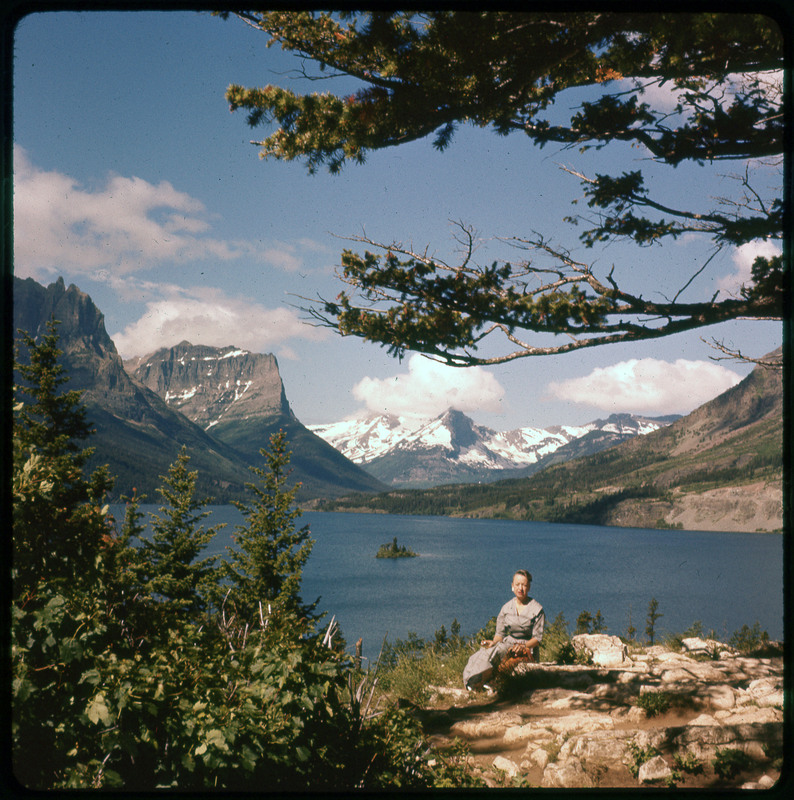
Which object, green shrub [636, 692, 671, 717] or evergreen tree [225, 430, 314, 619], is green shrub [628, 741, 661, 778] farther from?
evergreen tree [225, 430, 314, 619]

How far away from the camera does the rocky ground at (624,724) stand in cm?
294

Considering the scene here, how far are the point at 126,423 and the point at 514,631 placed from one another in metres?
138

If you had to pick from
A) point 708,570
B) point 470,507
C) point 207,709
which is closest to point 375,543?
point 708,570

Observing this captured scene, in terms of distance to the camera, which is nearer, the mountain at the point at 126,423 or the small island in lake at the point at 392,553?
the small island in lake at the point at 392,553

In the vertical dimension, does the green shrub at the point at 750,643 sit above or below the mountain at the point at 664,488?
above

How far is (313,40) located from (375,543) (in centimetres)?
8501

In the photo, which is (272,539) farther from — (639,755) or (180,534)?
(639,755)

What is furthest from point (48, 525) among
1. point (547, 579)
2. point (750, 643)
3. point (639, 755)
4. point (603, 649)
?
point (547, 579)

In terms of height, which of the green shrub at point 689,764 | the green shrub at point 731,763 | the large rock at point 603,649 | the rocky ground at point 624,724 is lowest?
the large rock at point 603,649

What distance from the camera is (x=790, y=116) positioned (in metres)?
2.65

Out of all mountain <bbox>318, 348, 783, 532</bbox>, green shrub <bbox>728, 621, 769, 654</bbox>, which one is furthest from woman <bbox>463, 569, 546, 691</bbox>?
mountain <bbox>318, 348, 783, 532</bbox>

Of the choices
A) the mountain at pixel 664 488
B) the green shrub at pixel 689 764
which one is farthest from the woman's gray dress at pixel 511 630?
the mountain at pixel 664 488

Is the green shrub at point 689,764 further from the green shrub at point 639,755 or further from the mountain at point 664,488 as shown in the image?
the mountain at point 664,488

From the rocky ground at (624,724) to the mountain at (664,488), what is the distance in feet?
356
